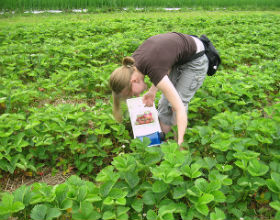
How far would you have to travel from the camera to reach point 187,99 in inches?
112

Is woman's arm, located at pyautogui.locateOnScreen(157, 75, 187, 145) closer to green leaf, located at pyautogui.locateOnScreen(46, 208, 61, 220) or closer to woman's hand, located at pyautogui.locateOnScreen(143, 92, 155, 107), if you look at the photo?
woman's hand, located at pyautogui.locateOnScreen(143, 92, 155, 107)

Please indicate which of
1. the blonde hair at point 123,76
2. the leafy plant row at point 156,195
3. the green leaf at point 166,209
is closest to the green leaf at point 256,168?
the leafy plant row at point 156,195

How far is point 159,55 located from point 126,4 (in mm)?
11176

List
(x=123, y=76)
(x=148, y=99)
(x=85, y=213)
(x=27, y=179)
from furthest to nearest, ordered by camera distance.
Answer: (x=148, y=99), (x=27, y=179), (x=123, y=76), (x=85, y=213)

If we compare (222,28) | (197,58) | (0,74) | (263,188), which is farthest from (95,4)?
(263,188)

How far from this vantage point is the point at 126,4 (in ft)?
40.6

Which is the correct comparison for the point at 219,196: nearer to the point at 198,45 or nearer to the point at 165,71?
the point at 165,71

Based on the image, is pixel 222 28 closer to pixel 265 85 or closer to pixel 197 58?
pixel 265 85

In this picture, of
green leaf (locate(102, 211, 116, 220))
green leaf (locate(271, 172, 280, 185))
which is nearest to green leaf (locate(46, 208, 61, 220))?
green leaf (locate(102, 211, 116, 220))

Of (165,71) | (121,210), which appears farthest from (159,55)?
(121,210)

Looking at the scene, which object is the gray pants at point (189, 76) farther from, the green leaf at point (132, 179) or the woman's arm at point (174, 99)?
the green leaf at point (132, 179)

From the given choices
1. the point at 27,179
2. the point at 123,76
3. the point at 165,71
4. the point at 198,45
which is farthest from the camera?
the point at 198,45

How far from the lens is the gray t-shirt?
2205 millimetres

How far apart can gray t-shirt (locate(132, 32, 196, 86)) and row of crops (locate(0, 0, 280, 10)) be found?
1011 cm
